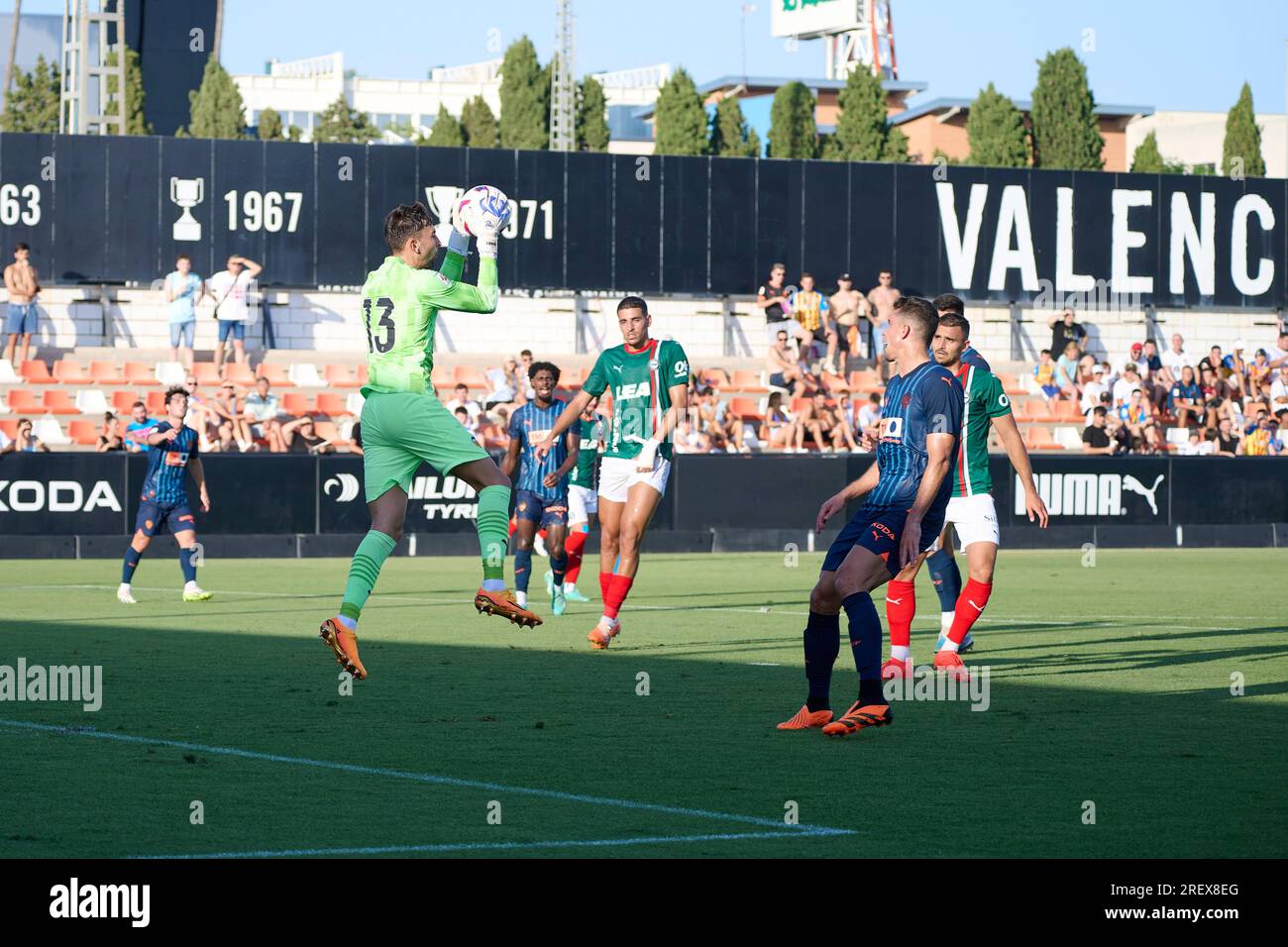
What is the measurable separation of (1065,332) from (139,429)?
66.2 feet

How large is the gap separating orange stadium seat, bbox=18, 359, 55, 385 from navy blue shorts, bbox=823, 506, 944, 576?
2506 centimetres

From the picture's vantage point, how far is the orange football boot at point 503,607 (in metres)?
10.1

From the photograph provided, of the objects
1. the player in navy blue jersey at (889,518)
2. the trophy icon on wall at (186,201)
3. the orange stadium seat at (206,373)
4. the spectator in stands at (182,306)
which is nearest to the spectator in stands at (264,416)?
the orange stadium seat at (206,373)

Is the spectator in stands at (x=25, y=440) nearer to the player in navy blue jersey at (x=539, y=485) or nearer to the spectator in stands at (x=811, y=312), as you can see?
the player in navy blue jersey at (x=539, y=485)

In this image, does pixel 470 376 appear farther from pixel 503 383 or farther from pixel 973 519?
pixel 973 519

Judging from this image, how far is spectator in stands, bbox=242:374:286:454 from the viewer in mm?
29750

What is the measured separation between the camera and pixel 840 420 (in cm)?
3253

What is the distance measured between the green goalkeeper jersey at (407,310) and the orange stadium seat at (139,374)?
2284 centimetres

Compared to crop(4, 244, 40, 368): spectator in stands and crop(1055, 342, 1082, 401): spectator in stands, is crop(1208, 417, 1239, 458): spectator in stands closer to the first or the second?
crop(1055, 342, 1082, 401): spectator in stands

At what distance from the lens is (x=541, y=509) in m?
17.5

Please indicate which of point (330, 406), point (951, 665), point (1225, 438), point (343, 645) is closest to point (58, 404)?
point (330, 406)

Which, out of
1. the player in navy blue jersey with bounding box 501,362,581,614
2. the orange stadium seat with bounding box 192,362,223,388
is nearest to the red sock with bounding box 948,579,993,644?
the player in navy blue jersey with bounding box 501,362,581,614
